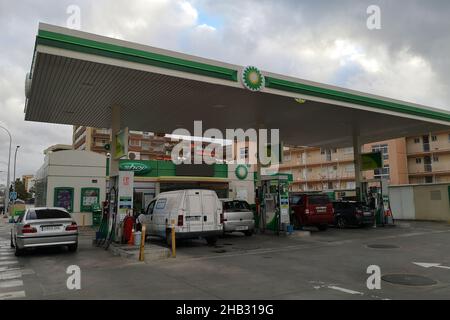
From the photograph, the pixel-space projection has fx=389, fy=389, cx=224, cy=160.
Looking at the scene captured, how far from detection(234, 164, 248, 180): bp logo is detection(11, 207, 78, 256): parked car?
1995 centimetres

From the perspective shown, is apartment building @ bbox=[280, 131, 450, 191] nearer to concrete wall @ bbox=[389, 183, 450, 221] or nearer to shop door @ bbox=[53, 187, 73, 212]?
concrete wall @ bbox=[389, 183, 450, 221]

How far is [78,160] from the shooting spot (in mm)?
25031

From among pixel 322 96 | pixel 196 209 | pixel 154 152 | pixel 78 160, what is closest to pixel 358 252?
pixel 196 209

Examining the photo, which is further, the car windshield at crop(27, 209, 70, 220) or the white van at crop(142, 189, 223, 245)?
the white van at crop(142, 189, 223, 245)

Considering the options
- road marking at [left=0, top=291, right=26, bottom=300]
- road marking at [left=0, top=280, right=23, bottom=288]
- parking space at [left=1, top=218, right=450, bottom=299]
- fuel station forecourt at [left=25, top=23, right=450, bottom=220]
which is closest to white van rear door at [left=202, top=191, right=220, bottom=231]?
parking space at [left=1, top=218, right=450, bottom=299]

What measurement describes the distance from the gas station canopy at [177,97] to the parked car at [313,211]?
12.6 ft

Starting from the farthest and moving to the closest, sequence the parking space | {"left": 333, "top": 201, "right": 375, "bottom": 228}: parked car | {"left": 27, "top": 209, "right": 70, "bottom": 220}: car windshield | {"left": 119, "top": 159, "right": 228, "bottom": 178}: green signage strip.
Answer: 1. {"left": 119, "top": 159, "right": 228, "bottom": 178}: green signage strip
2. {"left": 333, "top": 201, "right": 375, "bottom": 228}: parked car
3. {"left": 27, "top": 209, "right": 70, "bottom": 220}: car windshield
4. the parking space

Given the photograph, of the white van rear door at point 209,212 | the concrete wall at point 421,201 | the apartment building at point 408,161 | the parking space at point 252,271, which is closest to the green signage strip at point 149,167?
the parking space at point 252,271

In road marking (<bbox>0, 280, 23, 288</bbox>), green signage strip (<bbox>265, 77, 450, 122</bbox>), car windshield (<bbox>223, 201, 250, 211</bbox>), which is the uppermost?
green signage strip (<bbox>265, 77, 450, 122</bbox>)

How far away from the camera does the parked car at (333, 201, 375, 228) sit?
19062mm

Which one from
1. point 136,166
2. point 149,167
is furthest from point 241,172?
point 136,166

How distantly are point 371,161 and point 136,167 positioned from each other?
52.3 feet
